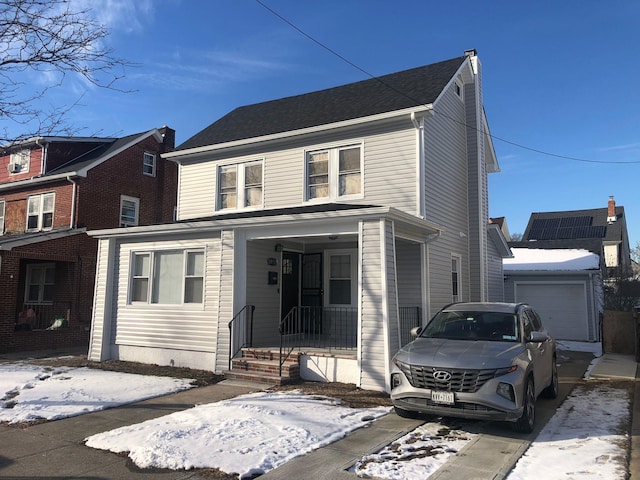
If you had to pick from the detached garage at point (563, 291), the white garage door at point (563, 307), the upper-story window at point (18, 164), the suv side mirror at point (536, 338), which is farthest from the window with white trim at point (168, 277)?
the white garage door at point (563, 307)

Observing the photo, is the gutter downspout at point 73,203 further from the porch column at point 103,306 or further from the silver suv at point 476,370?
the silver suv at point 476,370

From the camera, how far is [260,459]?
5.19 m

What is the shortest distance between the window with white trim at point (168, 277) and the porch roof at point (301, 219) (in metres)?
0.61

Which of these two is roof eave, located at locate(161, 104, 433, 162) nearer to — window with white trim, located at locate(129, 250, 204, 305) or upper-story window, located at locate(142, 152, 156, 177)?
window with white trim, located at locate(129, 250, 204, 305)

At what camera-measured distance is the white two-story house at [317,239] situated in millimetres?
10031

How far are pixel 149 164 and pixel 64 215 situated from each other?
4.98 metres

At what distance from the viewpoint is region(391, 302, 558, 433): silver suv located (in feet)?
19.2

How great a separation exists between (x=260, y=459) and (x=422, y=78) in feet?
38.0

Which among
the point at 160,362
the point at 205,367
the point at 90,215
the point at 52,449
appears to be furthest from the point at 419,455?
the point at 90,215

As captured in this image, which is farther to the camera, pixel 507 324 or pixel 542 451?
pixel 507 324

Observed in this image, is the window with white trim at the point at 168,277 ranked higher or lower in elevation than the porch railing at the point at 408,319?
higher

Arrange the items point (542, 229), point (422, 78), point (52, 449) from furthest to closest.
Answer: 1. point (542, 229)
2. point (422, 78)
3. point (52, 449)

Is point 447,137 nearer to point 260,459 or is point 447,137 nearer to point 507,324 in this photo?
point 507,324

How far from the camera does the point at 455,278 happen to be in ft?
45.6
